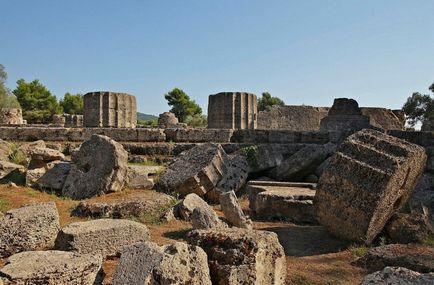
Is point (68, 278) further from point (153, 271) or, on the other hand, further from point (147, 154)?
point (147, 154)

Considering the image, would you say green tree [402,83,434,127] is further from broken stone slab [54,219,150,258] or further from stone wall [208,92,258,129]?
broken stone slab [54,219,150,258]

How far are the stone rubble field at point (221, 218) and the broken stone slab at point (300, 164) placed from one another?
24 mm

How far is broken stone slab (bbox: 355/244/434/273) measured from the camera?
12.9ft

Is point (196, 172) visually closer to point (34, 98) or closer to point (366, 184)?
point (366, 184)

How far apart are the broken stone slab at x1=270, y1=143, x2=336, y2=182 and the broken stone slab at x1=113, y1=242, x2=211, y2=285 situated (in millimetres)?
5629

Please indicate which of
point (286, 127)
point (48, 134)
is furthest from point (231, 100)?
point (286, 127)

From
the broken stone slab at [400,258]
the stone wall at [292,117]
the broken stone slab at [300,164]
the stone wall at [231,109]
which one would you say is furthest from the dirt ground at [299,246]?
the stone wall at [292,117]

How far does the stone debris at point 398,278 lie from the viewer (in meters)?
2.83

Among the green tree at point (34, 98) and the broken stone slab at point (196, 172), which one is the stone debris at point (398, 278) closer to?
the broken stone slab at point (196, 172)

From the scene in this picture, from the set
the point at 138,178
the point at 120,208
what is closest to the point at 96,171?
the point at 138,178

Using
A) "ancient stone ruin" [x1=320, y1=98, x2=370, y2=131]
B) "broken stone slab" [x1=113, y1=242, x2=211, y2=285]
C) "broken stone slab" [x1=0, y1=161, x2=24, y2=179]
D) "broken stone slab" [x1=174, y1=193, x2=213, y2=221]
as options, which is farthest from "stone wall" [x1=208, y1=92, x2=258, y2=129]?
"broken stone slab" [x1=113, y1=242, x2=211, y2=285]

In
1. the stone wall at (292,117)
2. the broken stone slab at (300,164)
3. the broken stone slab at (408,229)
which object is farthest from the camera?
the stone wall at (292,117)

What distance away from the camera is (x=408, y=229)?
5090 millimetres

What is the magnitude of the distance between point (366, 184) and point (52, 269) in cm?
369
